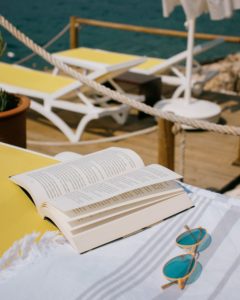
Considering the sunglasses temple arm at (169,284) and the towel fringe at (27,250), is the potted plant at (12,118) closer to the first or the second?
the towel fringe at (27,250)

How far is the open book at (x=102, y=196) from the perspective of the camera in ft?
→ 5.80

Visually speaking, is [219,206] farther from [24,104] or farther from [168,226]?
[24,104]

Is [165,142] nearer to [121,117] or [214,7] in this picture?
[214,7]

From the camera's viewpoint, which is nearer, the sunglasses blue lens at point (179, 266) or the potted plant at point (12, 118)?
the sunglasses blue lens at point (179, 266)

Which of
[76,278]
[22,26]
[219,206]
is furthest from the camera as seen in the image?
[22,26]

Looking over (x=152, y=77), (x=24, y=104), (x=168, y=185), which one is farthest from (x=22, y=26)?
(x=168, y=185)

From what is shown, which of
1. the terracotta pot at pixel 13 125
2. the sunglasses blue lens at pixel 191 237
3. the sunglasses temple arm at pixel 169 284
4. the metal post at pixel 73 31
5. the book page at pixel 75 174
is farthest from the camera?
the metal post at pixel 73 31

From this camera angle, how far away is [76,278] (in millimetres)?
1562

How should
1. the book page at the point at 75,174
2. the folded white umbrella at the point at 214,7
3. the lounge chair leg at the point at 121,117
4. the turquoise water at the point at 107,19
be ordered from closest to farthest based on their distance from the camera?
the book page at the point at 75,174 < the folded white umbrella at the point at 214,7 < the lounge chair leg at the point at 121,117 < the turquoise water at the point at 107,19

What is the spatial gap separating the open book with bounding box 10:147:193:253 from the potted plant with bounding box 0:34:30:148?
1083 mm

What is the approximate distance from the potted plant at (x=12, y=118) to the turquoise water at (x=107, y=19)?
10279mm

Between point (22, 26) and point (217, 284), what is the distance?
21438 mm

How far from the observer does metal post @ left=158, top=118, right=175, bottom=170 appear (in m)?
3.19

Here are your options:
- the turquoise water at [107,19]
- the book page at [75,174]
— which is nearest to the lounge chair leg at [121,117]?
the book page at [75,174]
